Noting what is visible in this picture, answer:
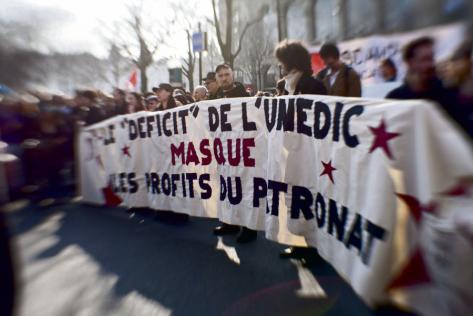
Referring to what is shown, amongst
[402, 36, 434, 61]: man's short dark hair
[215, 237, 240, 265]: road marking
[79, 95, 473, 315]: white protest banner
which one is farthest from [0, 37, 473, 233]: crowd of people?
[79, 95, 473, 315]: white protest banner

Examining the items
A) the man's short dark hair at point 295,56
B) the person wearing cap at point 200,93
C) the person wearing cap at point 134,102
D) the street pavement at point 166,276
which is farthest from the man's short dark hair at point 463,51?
the person wearing cap at point 134,102

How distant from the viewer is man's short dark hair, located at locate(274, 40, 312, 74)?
4344 mm

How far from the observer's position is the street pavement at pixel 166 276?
10.8 feet

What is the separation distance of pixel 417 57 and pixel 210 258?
2.46 m

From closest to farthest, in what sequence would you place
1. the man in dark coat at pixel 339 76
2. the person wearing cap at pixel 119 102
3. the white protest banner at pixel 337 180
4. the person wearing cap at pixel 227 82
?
the white protest banner at pixel 337 180
the man in dark coat at pixel 339 76
the person wearing cap at pixel 227 82
the person wearing cap at pixel 119 102

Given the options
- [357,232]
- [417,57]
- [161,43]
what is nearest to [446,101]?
[417,57]

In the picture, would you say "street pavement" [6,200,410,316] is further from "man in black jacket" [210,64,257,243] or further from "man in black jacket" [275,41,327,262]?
"man in black jacket" [275,41,327,262]

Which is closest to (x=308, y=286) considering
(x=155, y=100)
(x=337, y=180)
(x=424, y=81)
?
(x=337, y=180)

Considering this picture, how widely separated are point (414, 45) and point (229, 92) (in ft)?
8.22

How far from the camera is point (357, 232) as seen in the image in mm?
2984

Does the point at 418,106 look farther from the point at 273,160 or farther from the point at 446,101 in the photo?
the point at 273,160

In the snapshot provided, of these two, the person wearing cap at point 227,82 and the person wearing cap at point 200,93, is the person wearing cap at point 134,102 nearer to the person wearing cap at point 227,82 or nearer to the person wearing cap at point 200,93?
the person wearing cap at point 200,93

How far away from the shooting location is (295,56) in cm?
436

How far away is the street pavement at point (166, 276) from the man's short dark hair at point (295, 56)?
174 cm
